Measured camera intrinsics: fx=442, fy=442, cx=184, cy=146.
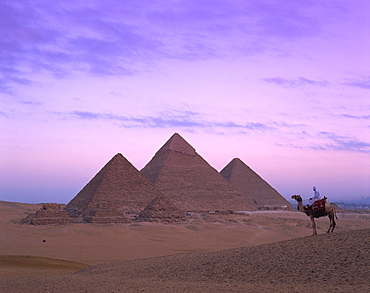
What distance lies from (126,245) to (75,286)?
614 inches

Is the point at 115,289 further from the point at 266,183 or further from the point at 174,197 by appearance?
the point at 266,183

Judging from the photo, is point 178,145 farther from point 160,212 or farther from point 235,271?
point 235,271

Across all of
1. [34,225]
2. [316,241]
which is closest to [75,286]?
[316,241]

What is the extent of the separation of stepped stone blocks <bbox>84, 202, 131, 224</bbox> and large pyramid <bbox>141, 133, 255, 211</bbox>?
25418 mm

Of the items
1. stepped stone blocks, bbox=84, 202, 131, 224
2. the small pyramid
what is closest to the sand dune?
stepped stone blocks, bbox=84, 202, 131, 224

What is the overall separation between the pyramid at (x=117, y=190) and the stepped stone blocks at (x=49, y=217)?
8607mm

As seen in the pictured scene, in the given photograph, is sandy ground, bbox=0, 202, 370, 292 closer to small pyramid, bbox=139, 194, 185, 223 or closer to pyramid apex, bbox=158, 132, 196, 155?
small pyramid, bbox=139, 194, 185, 223

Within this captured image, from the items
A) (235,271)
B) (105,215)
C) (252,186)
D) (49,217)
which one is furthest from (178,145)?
(235,271)

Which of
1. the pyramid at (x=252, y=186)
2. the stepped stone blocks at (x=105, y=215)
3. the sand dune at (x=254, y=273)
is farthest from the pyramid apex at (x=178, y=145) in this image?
the sand dune at (x=254, y=273)

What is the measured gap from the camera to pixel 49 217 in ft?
105

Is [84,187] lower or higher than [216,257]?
higher

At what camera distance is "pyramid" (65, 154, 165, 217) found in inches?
1718

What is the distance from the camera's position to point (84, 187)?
4878cm

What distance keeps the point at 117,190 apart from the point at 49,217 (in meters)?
13.4
